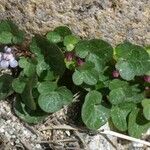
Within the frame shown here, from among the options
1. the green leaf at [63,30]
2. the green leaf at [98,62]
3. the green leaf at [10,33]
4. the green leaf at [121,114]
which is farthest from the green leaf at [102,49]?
the green leaf at [10,33]

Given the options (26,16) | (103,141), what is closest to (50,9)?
(26,16)

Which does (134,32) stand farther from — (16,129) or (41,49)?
(16,129)

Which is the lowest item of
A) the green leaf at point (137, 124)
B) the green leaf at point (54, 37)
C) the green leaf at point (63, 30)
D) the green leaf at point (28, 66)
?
the green leaf at point (137, 124)

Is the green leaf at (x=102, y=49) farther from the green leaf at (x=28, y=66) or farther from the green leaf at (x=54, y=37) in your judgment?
the green leaf at (x=28, y=66)

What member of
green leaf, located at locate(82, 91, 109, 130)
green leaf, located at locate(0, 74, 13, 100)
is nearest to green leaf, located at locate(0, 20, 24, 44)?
green leaf, located at locate(0, 74, 13, 100)

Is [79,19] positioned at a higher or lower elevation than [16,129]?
higher

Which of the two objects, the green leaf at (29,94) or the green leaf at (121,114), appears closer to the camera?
the green leaf at (29,94)

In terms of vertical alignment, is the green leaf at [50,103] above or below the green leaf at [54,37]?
below
